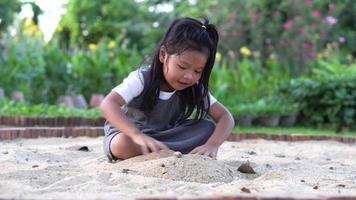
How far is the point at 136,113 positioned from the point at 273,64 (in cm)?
695

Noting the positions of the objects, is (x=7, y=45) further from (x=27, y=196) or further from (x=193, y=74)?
(x=27, y=196)

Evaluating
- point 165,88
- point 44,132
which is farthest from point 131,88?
point 44,132

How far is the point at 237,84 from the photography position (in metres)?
9.73

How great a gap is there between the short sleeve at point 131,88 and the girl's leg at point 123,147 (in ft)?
0.66

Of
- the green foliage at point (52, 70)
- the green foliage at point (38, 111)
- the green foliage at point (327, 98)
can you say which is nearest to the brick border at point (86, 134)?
the green foliage at point (38, 111)

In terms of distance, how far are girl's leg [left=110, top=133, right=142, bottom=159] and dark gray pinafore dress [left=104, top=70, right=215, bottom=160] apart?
0.06 metres

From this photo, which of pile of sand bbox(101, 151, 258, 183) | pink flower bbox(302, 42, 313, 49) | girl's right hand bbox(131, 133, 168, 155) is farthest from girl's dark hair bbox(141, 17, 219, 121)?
pink flower bbox(302, 42, 313, 49)

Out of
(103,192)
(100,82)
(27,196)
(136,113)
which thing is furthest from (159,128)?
(100,82)

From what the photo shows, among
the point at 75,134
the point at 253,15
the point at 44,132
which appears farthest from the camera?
the point at 253,15

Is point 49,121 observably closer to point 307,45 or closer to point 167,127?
point 167,127

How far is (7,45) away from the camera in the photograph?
31.0 ft

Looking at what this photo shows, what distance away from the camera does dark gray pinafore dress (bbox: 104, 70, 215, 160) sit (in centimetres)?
381

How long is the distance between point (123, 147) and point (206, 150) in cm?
45

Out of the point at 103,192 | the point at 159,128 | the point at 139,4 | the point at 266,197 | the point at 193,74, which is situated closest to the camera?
the point at 266,197
